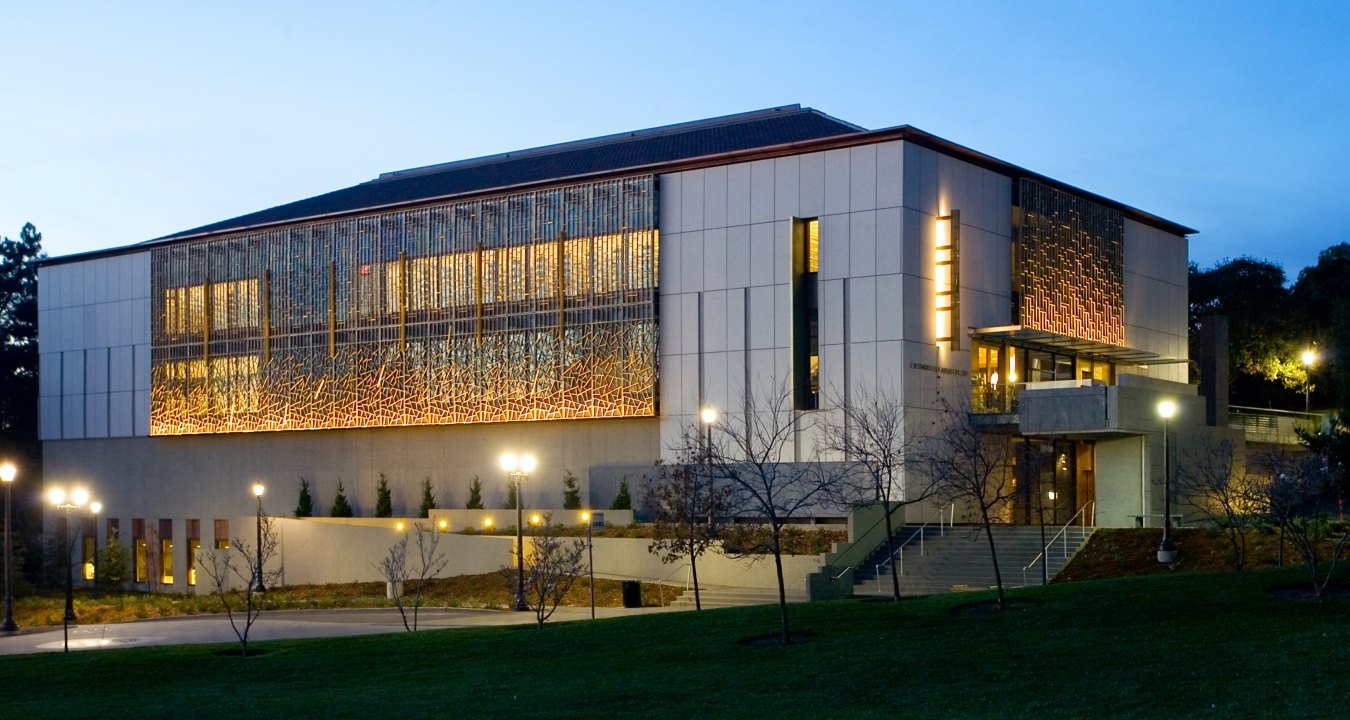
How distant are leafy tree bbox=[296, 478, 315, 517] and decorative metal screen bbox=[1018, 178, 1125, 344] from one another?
31.9 meters

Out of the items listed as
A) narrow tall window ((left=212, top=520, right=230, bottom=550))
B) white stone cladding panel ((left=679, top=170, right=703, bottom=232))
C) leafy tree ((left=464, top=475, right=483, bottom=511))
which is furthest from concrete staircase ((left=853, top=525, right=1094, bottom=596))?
narrow tall window ((left=212, top=520, right=230, bottom=550))

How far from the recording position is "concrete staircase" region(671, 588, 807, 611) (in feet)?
140

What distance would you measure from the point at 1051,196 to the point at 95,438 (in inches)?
1894

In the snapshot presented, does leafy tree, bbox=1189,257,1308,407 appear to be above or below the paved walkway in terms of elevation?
above

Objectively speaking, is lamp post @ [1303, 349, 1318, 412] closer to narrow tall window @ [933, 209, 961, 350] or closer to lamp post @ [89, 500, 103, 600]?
narrow tall window @ [933, 209, 961, 350]

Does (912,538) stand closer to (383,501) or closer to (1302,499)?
(1302,499)

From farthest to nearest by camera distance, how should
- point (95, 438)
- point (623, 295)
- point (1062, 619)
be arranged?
point (95, 438), point (623, 295), point (1062, 619)

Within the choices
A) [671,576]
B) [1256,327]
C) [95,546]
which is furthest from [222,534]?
[1256,327]

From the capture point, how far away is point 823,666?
2320cm

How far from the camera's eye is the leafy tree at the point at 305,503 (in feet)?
219

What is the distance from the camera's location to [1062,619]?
25344mm

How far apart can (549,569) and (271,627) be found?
8.25m

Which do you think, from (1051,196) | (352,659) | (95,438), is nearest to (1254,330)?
(1051,196)

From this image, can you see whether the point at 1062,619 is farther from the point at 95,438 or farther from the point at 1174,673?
the point at 95,438
